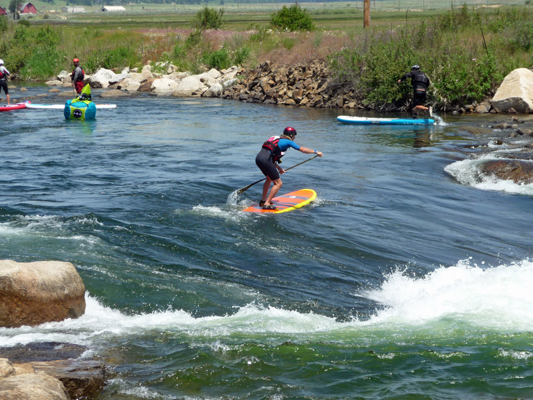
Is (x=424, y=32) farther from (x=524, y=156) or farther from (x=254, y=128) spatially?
(x=524, y=156)

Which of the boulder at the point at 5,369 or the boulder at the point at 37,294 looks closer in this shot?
the boulder at the point at 5,369

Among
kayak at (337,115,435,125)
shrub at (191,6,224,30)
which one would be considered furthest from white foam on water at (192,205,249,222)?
shrub at (191,6,224,30)

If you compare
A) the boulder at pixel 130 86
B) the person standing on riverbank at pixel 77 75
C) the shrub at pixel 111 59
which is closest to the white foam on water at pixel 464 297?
the person standing on riverbank at pixel 77 75

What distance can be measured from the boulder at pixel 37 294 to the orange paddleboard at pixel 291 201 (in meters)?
5.10

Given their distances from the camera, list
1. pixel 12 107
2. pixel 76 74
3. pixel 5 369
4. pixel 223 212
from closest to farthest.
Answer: pixel 5 369 < pixel 223 212 < pixel 76 74 < pixel 12 107

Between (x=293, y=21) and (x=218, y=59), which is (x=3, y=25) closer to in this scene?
(x=218, y=59)

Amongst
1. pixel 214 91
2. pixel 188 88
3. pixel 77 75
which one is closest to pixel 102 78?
pixel 188 88

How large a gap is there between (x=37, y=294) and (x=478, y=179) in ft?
35.6

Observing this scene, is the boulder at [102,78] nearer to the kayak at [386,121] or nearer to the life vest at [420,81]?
the kayak at [386,121]

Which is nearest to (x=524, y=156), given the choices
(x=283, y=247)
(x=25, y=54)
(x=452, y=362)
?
(x=283, y=247)

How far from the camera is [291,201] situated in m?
11.5

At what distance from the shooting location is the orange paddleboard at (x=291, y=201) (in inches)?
434

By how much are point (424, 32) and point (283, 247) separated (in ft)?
65.8

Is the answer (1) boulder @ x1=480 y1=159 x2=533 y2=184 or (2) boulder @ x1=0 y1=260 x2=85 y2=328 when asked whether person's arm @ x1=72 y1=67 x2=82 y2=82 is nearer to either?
(1) boulder @ x1=480 y1=159 x2=533 y2=184
